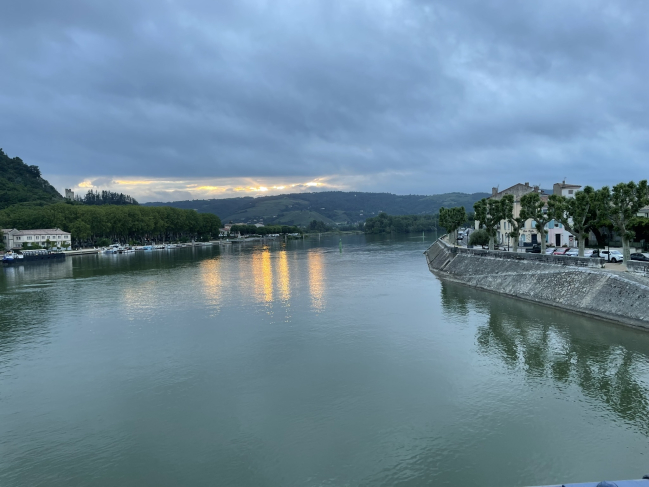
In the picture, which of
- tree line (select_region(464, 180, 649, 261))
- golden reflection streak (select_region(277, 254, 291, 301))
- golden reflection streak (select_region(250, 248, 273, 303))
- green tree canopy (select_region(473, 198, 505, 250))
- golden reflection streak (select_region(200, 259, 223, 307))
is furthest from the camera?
green tree canopy (select_region(473, 198, 505, 250))

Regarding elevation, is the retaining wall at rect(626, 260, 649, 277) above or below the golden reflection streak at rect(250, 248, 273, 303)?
above

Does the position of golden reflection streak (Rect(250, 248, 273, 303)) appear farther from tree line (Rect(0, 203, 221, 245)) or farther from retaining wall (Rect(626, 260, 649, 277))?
tree line (Rect(0, 203, 221, 245))

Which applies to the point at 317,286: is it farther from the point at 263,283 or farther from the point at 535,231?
the point at 535,231

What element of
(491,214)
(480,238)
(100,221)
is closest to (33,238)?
(100,221)

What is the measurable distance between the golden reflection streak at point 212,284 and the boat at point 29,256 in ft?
167

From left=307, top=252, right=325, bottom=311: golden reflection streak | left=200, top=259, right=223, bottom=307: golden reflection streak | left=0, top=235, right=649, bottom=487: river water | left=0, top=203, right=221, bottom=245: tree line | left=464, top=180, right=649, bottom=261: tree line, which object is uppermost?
left=0, top=203, right=221, bottom=245: tree line

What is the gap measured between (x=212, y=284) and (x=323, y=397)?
42075 millimetres

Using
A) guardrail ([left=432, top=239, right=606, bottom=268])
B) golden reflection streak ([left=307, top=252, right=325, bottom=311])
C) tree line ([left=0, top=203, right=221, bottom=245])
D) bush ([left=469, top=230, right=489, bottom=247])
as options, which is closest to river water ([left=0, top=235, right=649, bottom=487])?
golden reflection streak ([left=307, top=252, right=325, bottom=311])

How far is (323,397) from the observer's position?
20.7m

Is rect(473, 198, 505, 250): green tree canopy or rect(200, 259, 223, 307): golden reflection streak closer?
rect(200, 259, 223, 307): golden reflection streak

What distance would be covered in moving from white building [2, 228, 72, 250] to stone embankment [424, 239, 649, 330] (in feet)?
407

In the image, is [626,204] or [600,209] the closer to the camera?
[626,204]

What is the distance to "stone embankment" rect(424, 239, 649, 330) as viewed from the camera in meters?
31.4

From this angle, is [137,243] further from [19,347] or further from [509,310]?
[509,310]
